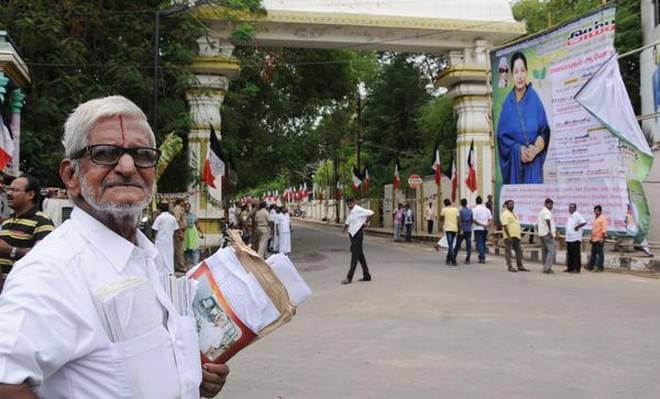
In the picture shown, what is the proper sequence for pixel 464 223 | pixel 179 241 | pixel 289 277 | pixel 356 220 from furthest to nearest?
pixel 464 223
pixel 179 241
pixel 356 220
pixel 289 277

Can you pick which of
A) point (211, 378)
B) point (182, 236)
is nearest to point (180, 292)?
point (211, 378)

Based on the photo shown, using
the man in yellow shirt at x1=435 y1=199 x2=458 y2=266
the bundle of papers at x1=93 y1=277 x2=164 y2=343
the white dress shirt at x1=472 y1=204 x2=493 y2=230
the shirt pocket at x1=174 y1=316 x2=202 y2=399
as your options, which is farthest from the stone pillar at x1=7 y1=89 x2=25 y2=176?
the bundle of papers at x1=93 y1=277 x2=164 y2=343

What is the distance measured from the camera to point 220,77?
1778 cm

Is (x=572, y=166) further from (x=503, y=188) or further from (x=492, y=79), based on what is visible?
(x=492, y=79)

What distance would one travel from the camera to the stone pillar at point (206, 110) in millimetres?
17422

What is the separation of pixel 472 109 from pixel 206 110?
8451mm

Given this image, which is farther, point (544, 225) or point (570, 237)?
point (544, 225)

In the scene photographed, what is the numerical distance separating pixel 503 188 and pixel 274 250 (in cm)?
726

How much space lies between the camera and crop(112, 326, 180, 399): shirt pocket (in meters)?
1.42

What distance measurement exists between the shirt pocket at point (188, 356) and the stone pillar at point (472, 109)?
18508mm

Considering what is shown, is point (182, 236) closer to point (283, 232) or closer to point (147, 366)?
point (283, 232)

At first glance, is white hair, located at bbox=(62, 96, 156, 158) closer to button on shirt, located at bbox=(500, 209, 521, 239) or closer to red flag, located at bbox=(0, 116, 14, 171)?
red flag, located at bbox=(0, 116, 14, 171)

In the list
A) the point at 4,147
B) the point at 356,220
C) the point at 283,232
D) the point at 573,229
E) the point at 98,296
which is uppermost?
the point at 4,147

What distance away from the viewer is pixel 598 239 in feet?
42.1
